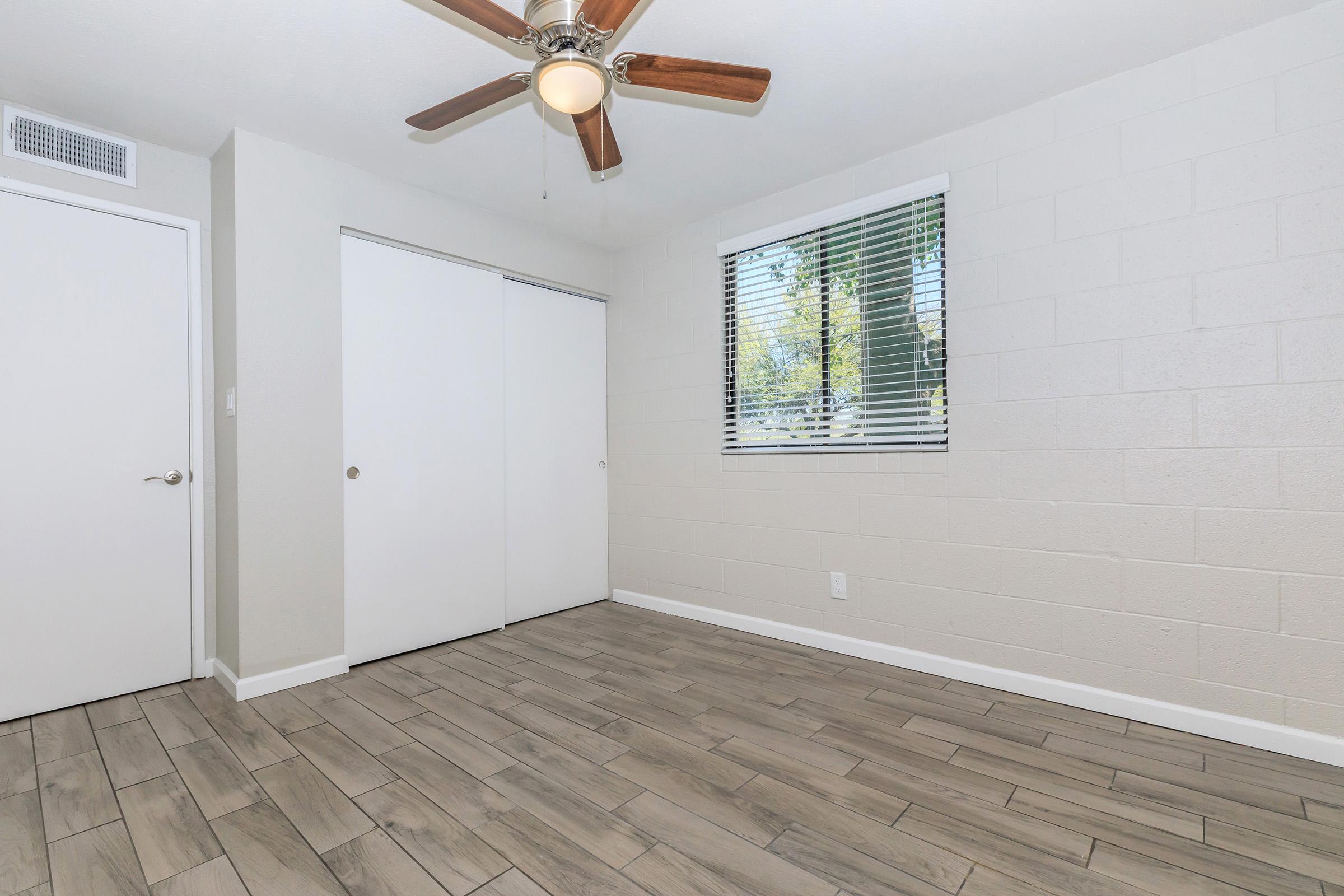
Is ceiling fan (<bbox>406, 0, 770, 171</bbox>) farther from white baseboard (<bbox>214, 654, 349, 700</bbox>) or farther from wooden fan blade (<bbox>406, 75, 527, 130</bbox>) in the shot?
white baseboard (<bbox>214, 654, 349, 700</bbox>)

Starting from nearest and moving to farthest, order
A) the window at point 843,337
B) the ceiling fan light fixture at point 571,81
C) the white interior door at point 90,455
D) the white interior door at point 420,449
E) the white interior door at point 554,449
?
the ceiling fan light fixture at point 571,81 < the white interior door at point 90,455 < the window at point 843,337 < the white interior door at point 420,449 < the white interior door at point 554,449

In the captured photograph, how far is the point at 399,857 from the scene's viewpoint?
5.35 ft

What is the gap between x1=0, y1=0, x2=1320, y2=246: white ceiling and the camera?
205cm

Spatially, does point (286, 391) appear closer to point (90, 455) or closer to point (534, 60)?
point (90, 455)

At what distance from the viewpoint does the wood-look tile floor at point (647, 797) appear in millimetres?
1550

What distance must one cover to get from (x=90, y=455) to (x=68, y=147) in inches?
51.7

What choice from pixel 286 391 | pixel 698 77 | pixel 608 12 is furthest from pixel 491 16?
pixel 286 391

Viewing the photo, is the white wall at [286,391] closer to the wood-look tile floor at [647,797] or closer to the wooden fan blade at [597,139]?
the wood-look tile floor at [647,797]

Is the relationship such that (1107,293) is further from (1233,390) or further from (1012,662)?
(1012,662)

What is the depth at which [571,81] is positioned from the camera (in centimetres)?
166

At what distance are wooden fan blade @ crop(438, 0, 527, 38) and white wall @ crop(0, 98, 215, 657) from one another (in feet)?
7.23

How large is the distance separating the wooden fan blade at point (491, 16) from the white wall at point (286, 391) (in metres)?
1.80

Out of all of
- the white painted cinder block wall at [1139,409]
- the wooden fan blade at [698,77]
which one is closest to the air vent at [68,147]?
the wooden fan blade at [698,77]

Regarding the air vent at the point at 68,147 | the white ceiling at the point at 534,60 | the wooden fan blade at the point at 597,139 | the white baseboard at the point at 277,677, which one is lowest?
the white baseboard at the point at 277,677
